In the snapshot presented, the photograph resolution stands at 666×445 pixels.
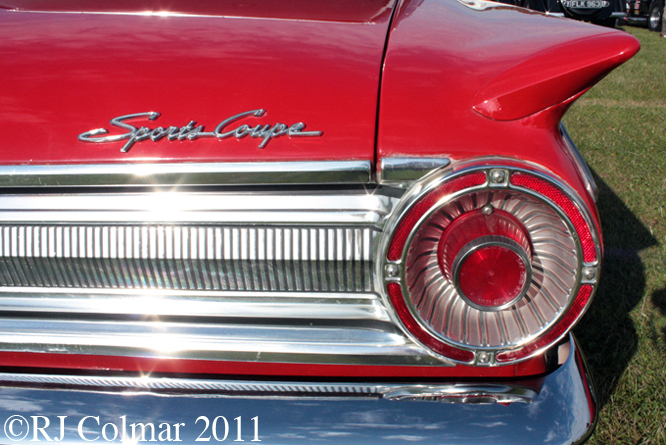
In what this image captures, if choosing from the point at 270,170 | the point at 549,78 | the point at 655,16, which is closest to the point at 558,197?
the point at 549,78

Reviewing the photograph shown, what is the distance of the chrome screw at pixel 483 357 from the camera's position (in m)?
1.15

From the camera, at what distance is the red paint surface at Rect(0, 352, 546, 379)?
1.24 meters

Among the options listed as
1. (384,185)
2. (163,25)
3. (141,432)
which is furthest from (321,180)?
(163,25)

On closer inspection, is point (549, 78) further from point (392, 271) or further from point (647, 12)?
point (647, 12)

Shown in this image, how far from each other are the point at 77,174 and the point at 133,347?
0.38 meters

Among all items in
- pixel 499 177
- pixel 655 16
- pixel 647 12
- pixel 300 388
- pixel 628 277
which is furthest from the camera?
pixel 647 12

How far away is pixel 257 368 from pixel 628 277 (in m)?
2.18

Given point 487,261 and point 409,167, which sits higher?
point 409,167

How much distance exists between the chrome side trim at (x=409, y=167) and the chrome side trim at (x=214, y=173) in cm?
3

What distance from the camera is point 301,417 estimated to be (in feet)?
3.85

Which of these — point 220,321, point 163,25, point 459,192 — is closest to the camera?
point 459,192

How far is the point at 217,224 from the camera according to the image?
114cm

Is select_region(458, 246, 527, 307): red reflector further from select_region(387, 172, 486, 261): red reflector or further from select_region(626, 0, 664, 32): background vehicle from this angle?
select_region(626, 0, 664, 32): background vehicle

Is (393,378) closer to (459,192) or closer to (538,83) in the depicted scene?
(459,192)
